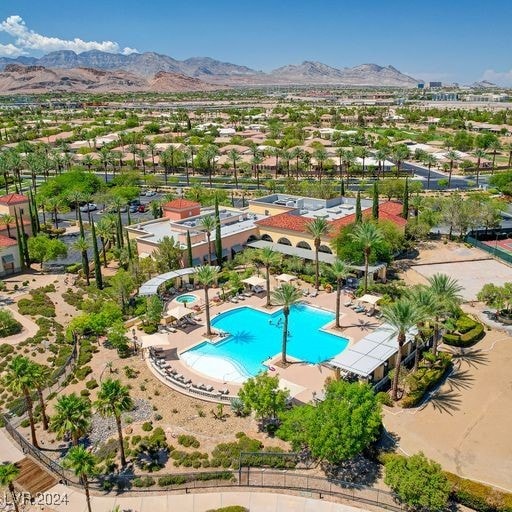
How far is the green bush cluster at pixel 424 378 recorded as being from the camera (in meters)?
36.4

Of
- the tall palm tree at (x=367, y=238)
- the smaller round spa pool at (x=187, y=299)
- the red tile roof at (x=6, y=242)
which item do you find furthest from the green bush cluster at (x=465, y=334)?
the red tile roof at (x=6, y=242)

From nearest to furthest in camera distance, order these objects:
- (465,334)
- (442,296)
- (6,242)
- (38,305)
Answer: (442,296) < (465,334) < (38,305) < (6,242)

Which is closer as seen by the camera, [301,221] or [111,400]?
[111,400]

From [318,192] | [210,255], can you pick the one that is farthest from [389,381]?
[318,192]

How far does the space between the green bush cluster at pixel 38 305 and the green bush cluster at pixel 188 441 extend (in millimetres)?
25267

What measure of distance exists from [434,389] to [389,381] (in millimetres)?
3278

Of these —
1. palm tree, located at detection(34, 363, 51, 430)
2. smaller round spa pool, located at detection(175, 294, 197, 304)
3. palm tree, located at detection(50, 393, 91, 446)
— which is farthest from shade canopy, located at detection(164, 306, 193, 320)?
palm tree, located at detection(50, 393, 91, 446)

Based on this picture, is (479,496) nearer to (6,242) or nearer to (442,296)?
(442,296)

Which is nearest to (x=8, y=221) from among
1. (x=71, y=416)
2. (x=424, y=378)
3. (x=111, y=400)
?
(x=71, y=416)

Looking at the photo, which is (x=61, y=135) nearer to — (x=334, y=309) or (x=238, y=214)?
(x=238, y=214)

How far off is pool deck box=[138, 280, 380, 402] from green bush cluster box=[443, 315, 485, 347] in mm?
6665

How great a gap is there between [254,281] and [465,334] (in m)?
22.0

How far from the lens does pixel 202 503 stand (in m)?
28.5

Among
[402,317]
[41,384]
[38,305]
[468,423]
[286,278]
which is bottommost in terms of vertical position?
[468,423]
